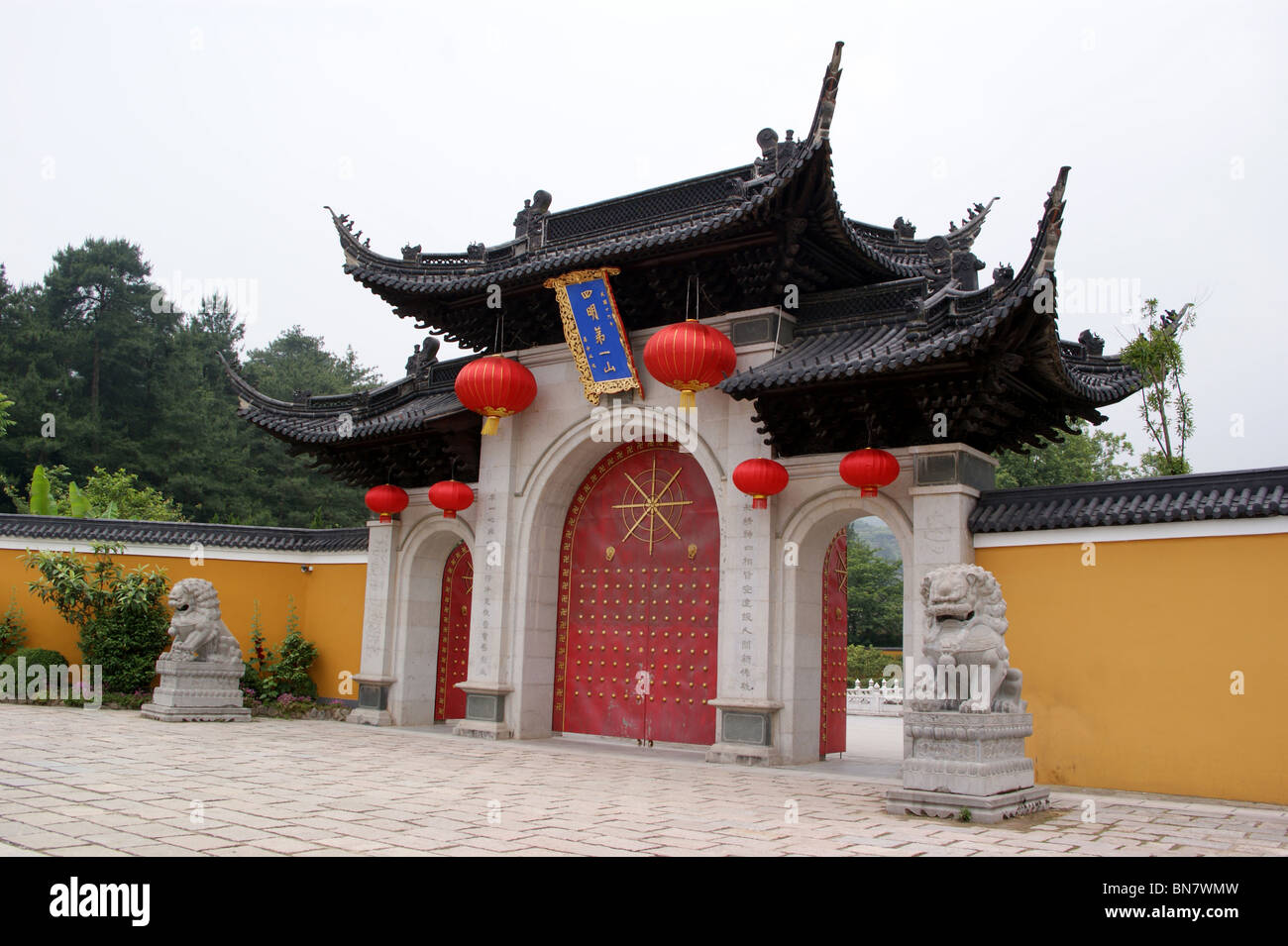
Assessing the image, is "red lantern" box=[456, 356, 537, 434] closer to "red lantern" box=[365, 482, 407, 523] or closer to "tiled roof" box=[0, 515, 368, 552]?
"red lantern" box=[365, 482, 407, 523]

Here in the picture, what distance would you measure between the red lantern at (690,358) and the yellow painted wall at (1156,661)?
9.99 feet

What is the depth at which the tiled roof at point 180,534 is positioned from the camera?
13.3 metres

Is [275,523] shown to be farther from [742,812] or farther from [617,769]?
[742,812]

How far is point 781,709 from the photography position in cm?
891

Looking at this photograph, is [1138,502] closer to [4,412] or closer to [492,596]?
[492,596]

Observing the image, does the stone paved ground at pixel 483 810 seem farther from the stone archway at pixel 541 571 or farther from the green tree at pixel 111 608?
the green tree at pixel 111 608

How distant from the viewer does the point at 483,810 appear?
5.81m


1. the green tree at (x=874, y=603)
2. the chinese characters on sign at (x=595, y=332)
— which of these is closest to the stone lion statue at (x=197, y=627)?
the chinese characters on sign at (x=595, y=332)

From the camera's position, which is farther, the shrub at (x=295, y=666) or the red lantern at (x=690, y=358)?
the shrub at (x=295, y=666)

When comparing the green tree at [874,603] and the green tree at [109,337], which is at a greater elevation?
the green tree at [109,337]

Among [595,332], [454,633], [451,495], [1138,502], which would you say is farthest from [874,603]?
[1138,502]

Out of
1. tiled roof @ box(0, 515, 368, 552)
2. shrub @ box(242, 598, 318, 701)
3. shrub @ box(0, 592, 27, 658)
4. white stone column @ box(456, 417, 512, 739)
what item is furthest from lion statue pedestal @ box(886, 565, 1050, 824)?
shrub @ box(0, 592, 27, 658)

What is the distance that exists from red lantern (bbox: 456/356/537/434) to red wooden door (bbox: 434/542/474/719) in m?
2.51

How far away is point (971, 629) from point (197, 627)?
873 cm
